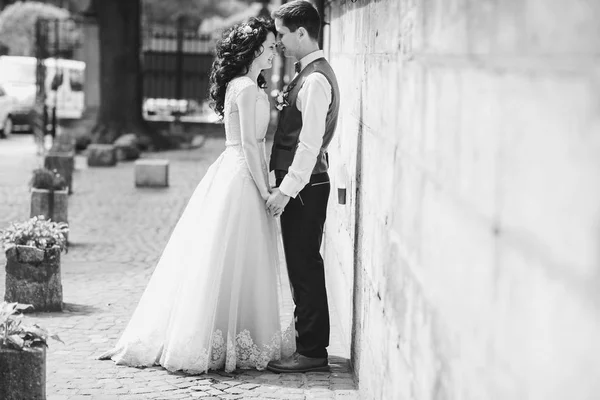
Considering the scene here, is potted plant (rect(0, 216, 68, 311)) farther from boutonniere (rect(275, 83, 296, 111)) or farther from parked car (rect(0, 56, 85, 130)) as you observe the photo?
parked car (rect(0, 56, 85, 130))

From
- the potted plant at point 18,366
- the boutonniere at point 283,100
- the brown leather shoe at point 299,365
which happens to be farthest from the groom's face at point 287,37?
the potted plant at point 18,366

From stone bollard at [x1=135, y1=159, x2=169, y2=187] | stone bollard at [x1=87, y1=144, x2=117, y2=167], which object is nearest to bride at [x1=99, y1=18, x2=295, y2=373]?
stone bollard at [x1=135, y1=159, x2=169, y2=187]

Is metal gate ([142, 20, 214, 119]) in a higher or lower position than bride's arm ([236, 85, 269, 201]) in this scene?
higher

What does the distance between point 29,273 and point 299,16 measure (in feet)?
10.0

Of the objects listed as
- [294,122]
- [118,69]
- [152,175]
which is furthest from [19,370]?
[118,69]

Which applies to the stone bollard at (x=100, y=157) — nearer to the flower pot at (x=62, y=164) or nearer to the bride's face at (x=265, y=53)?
the flower pot at (x=62, y=164)

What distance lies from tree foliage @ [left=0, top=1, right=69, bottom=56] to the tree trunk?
86.9 ft

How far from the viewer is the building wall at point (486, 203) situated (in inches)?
81.8

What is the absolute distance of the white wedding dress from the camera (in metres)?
6.20

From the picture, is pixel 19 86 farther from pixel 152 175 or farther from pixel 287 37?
pixel 287 37

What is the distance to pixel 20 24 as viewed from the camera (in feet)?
163

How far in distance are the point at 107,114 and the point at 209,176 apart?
17763 mm

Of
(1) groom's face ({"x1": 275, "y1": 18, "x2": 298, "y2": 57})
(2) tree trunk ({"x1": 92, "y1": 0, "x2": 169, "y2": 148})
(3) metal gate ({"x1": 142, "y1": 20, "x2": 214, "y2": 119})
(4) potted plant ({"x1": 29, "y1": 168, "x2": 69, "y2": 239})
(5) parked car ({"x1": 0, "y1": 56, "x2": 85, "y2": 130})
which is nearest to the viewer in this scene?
(1) groom's face ({"x1": 275, "y1": 18, "x2": 298, "y2": 57})

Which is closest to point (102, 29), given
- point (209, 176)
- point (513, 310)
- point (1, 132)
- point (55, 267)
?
point (1, 132)
